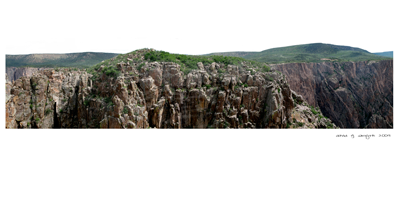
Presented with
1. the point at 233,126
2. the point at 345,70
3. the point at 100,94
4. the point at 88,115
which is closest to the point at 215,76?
the point at 233,126

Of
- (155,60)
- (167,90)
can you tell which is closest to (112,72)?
(155,60)

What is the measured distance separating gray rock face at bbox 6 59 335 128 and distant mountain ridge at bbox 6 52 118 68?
49cm

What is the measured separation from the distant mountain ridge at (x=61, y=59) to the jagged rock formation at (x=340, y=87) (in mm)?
12379

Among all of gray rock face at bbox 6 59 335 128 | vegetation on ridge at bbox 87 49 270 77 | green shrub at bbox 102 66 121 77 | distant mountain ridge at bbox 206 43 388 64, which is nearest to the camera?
gray rock face at bbox 6 59 335 128

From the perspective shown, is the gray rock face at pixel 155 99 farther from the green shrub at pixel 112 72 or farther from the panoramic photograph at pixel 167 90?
the green shrub at pixel 112 72

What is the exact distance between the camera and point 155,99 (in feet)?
37.1

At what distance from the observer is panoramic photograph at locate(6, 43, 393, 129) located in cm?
994

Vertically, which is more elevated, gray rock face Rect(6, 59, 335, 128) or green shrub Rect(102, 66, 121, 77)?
green shrub Rect(102, 66, 121, 77)

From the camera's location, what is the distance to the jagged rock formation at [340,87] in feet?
50.5

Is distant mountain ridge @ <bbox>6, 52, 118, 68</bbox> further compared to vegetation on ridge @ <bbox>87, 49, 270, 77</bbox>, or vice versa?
vegetation on ridge @ <bbox>87, 49, 270, 77</bbox>

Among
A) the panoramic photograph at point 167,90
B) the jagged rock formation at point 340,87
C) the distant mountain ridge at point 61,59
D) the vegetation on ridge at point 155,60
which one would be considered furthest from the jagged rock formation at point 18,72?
the jagged rock formation at point 340,87

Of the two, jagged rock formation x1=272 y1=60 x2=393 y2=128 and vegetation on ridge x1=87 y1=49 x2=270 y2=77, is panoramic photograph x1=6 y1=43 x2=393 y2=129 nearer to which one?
vegetation on ridge x1=87 y1=49 x2=270 y2=77

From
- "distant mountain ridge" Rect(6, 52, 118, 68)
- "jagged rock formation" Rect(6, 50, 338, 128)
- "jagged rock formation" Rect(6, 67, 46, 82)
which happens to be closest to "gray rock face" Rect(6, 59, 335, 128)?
"jagged rock formation" Rect(6, 50, 338, 128)

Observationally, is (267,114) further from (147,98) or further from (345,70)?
(345,70)
